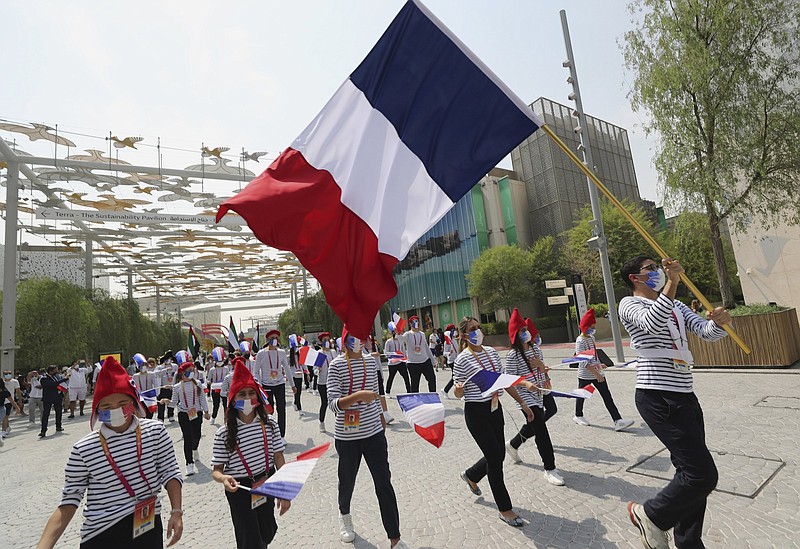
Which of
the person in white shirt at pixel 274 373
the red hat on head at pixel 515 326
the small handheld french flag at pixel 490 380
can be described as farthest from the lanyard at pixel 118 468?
the person in white shirt at pixel 274 373

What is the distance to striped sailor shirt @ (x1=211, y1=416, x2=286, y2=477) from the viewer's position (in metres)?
3.37

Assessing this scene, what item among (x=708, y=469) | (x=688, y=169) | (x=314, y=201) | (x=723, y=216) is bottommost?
(x=708, y=469)

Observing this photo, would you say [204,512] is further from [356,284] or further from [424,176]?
[424,176]

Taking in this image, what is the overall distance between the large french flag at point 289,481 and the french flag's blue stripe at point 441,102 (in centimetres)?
245

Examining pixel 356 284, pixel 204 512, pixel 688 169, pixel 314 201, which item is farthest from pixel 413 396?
pixel 688 169

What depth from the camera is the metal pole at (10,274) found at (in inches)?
787

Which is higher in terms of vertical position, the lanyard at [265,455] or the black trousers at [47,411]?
the lanyard at [265,455]

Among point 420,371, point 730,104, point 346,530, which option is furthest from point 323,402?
point 730,104

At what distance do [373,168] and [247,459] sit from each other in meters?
2.65

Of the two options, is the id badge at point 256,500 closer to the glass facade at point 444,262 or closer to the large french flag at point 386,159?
Result: the large french flag at point 386,159

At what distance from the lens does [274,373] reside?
9.05m

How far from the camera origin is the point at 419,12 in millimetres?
3992

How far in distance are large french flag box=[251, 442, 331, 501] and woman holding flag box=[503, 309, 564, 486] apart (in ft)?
9.82

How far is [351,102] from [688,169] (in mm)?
12915
